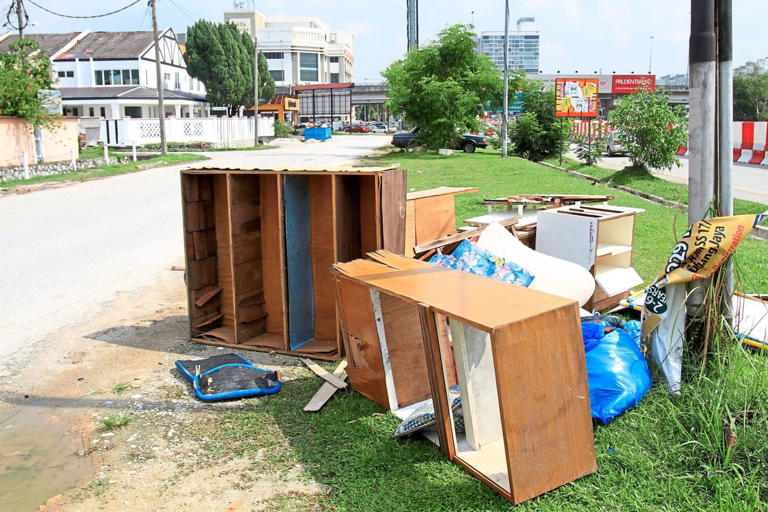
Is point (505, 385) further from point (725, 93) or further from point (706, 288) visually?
point (725, 93)

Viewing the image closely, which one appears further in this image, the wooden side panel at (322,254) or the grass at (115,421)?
the wooden side panel at (322,254)

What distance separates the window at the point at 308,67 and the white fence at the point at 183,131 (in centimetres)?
8713

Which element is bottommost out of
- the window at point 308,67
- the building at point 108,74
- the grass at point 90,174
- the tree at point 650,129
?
the grass at point 90,174

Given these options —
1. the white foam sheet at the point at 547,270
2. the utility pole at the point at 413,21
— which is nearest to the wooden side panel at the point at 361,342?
the white foam sheet at the point at 547,270

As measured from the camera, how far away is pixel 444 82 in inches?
1244

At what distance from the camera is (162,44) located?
6012 centimetres

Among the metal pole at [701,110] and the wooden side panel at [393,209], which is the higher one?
the metal pole at [701,110]

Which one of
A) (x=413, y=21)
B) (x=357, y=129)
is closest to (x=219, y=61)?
(x=413, y=21)

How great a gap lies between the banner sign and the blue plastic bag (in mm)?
147

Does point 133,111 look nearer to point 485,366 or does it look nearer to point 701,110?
point 701,110

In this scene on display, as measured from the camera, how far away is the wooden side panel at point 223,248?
21.1ft

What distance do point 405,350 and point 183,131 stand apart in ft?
142

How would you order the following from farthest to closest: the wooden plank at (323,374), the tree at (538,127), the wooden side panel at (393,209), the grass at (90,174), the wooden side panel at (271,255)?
the tree at (538,127) < the grass at (90,174) < the wooden side panel at (271,255) < the wooden side panel at (393,209) < the wooden plank at (323,374)

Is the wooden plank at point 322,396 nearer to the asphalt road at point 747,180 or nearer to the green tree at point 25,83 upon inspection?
the asphalt road at point 747,180
